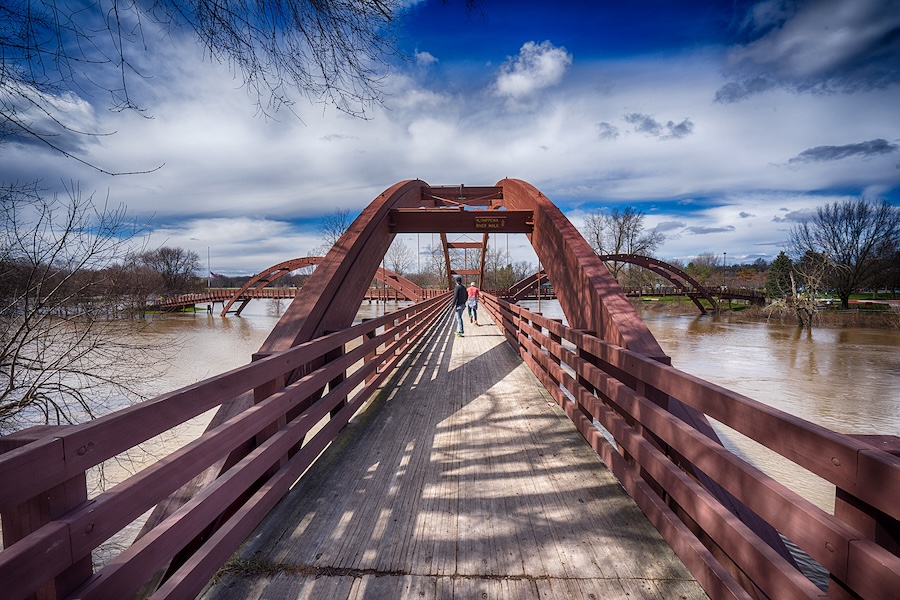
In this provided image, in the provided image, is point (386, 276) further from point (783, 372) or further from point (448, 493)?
point (448, 493)

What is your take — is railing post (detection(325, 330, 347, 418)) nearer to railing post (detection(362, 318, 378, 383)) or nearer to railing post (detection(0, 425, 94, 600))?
railing post (detection(362, 318, 378, 383))

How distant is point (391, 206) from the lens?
6332 mm

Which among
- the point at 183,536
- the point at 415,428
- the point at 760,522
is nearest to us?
the point at 183,536

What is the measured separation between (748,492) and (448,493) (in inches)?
71.0

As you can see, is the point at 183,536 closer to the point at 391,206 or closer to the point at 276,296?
the point at 391,206

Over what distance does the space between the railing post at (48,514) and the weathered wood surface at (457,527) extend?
0.83 m

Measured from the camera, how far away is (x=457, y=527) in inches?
94.3

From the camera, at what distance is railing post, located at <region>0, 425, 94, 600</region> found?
3.63 feet

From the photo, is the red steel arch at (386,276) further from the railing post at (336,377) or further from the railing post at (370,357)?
the railing post at (336,377)

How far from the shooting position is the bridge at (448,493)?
3.84ft

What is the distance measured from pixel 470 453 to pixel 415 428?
0.79 meters

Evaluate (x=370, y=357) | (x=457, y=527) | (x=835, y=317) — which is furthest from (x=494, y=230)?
(x=835, y=317)

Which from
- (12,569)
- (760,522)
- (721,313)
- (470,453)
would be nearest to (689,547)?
(760,522)

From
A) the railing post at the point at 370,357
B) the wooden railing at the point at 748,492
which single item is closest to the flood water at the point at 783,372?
the railing post at the point at 370,357
